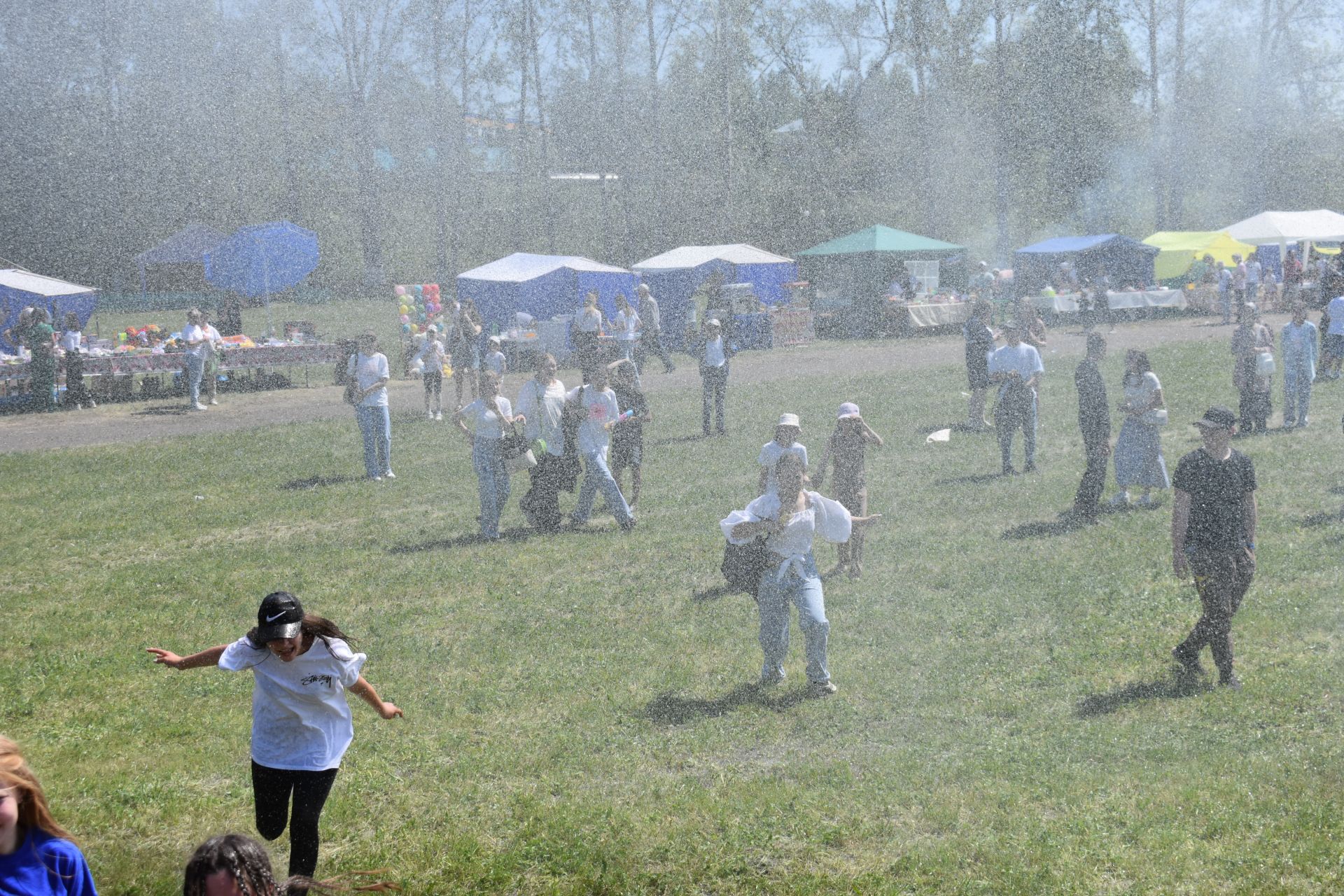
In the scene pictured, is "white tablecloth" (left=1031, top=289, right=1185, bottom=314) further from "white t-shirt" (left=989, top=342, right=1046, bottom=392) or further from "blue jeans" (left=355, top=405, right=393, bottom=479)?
"blue jeans" (left=355, top=405, right=393, bottom=479)

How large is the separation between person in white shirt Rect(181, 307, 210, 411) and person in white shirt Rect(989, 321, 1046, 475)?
14.6 meters

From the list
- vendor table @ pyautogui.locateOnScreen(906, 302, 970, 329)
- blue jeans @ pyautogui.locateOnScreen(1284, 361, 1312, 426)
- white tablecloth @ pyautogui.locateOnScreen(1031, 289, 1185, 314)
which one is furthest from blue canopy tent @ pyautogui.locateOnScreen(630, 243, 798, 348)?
blue jeans @ pyautogui.locateOnScreen(1284, 361, 1312, 426)

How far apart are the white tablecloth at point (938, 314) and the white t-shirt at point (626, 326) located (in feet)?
39.4

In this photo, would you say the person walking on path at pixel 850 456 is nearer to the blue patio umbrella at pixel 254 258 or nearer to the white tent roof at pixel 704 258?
the blue patio umbrella at pixel 254 258

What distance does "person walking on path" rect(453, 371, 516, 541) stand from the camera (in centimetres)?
1208

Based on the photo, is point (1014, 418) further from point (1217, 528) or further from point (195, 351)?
point (195, 351)

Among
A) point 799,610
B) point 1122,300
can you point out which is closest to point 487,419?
point 799,610

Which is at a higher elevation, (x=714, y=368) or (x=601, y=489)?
(x=714, y=368)

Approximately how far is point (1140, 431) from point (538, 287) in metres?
19.5

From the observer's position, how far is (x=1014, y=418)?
14.1 m

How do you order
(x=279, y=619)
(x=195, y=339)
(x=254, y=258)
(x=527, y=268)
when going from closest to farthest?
(x=279, y=619) → (x=195, y=339) → (x=254, y=258) → (x=527, y=268)

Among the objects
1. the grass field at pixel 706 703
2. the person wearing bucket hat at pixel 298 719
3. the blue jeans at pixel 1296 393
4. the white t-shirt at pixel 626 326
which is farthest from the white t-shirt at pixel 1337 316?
the person wearing bucket hat at pixel 298 719

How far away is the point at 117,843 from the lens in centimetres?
630

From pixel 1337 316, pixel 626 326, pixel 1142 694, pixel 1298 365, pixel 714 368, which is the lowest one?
pixel 1142 694
